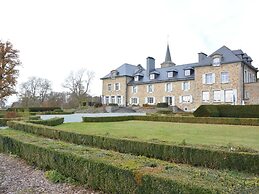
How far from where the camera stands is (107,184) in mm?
4414

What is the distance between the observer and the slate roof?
97.2 ft

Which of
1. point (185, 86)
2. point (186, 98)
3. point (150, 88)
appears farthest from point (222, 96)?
point (150, 88)

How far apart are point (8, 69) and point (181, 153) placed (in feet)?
102

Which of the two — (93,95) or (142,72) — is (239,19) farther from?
(93,95)

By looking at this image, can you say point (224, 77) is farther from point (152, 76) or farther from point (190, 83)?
point (152, 76)

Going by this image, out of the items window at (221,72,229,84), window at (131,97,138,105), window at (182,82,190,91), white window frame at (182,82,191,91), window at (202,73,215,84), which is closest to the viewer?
window at (221,72,229,84)

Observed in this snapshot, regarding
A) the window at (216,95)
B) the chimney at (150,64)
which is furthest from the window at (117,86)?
the window at (216,95)

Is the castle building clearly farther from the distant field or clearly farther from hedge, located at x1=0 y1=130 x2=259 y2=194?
hedge, located at x1=0 y1=130 x2=259 y2=194

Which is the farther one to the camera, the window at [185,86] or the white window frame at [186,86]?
the window at [185,86]

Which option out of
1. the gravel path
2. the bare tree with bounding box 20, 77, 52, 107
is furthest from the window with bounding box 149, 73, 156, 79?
the gravel path

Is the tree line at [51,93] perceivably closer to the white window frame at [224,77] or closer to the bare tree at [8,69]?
the bare tree at [8,69]

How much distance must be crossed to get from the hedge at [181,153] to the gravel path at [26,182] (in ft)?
7.18

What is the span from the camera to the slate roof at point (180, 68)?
29.6m

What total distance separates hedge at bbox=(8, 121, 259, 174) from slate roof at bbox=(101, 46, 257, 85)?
81.9ft
